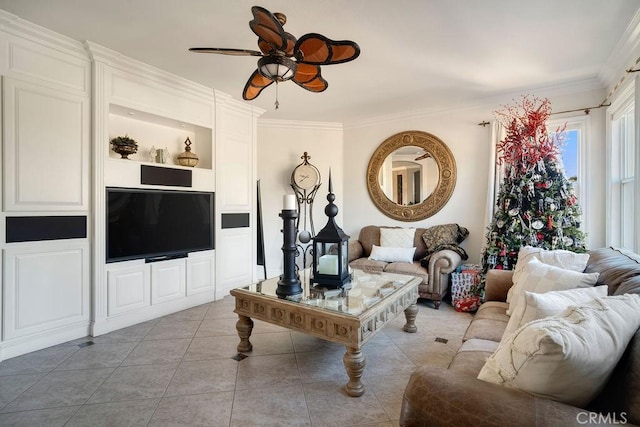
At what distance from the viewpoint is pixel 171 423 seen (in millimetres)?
1715

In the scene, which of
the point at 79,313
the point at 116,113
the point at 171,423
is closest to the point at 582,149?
the point at 171,423

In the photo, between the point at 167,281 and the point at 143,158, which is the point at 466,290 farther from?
the point at 143,158

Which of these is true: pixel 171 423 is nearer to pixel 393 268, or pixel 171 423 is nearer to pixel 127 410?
pixel 127 410

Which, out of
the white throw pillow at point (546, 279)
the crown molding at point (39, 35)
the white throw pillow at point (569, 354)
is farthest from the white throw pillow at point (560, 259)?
the crown molding at point (39, 35)

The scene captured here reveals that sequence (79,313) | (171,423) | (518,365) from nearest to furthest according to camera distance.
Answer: (518,365) → (171,423) → (79,313)

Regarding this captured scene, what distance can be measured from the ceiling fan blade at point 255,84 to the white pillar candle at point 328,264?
1472mm

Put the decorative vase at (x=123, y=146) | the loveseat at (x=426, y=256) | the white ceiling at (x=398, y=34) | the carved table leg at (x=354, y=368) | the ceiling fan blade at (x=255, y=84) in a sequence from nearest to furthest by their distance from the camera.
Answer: the carved table leg at (x=354, y=368) → the white ceiling at (x=398, y=34) → the ceiling fan blade at (x=255, y=84) → the decorative vase at (x=123, y=146) → the loveseat at (x=426, y=256)

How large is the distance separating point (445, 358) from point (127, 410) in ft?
7.16

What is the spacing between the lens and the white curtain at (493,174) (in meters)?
3.95

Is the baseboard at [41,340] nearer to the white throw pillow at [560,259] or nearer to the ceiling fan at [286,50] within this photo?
the ceiling fan at [286,50]

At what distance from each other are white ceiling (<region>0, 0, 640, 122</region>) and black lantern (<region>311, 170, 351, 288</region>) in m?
1.40

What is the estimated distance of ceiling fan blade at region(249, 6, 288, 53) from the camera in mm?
1676

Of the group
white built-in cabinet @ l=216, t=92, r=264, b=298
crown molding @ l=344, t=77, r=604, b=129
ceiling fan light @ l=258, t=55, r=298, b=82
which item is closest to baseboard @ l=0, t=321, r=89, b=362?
white built-in cabinet @ l=216, t=92, r=264, b=298

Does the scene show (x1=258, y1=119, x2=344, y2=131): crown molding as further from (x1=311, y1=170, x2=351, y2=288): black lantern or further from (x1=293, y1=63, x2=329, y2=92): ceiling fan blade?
(x1=311, y1=170, x2=351, y2=288): black lantern
